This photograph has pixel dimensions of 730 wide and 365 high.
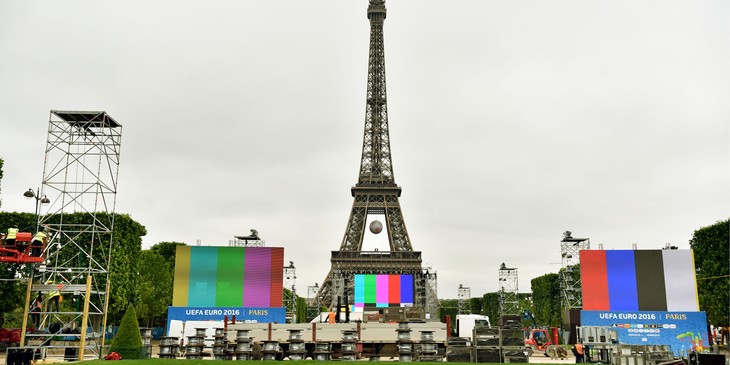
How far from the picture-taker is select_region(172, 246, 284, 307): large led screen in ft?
109

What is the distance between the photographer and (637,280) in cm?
3142

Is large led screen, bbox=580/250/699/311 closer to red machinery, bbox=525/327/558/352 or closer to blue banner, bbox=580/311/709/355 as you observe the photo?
blue banner, bbox=580/311/709/355

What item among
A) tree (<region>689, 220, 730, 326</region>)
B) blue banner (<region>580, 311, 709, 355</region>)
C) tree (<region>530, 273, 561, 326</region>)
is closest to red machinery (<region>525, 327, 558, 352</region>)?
blue banner (<region>580, 311, 709, 355</region>)

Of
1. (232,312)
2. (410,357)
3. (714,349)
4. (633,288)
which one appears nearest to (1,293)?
(232,312)

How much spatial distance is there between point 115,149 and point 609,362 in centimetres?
2391

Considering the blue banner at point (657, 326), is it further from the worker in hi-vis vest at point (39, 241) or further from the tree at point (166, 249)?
the tree at point (166, 249)

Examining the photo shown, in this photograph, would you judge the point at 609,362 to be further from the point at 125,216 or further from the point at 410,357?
the point at 125,216

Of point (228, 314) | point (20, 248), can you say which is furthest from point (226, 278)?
point (20, 248)

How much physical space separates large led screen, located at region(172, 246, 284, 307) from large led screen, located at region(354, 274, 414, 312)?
21.5 m

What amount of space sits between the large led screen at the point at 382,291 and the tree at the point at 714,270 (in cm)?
2443

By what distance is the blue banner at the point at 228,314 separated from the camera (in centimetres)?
3169

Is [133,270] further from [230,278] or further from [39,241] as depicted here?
[39,241]

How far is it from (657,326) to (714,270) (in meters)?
A: 12.9

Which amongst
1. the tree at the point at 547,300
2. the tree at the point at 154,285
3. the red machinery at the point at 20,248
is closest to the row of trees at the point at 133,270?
the tree at the point at 154,285
